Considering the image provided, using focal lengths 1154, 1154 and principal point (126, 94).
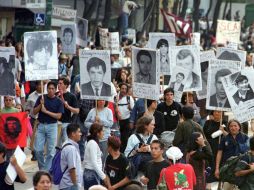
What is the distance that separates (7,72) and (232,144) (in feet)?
14.7

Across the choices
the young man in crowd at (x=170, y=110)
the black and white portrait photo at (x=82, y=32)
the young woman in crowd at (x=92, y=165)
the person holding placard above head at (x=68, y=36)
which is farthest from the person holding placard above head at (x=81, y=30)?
the young woman in crowd at (x=92, y=165)

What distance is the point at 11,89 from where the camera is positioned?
17.3m

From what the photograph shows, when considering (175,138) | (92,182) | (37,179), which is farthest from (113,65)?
(37,179)

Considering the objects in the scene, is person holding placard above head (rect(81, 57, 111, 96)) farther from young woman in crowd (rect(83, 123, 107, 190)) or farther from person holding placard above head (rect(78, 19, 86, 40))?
person holding placard above head (rect(78, 19, 86, 40))

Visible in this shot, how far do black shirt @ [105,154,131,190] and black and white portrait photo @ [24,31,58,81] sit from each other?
211 inches

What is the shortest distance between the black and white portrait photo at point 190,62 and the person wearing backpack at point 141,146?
5.00m

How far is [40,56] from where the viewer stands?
715 inches

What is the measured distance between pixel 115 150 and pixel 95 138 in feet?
2.34

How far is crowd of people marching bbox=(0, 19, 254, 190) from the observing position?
41.0 ft

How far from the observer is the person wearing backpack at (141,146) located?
527 inches

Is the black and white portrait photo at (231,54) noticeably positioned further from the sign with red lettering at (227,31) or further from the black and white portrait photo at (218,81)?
the sign with red lettering at (227,31)

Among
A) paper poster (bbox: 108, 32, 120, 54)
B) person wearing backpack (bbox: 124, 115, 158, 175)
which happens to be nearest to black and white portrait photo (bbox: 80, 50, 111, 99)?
person wearing backpack (bbox: 124, 115, 158, 175)

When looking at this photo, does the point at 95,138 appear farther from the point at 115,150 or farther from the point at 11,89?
the point at 11,89

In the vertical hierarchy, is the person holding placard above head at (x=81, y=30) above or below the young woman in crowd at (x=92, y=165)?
above
